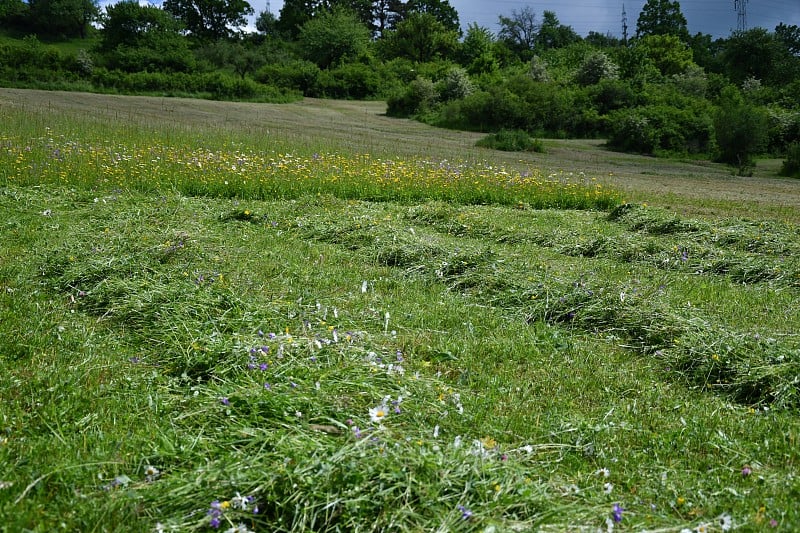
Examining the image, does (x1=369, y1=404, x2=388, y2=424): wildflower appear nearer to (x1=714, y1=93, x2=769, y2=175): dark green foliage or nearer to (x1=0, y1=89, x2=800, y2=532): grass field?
(x1=0, y1=89, x2=800, y2=532): grass field

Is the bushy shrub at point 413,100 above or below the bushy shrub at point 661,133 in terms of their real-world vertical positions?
above

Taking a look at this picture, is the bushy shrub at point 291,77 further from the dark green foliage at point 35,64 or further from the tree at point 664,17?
the tree at point 664,17

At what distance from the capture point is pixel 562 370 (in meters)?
3.68

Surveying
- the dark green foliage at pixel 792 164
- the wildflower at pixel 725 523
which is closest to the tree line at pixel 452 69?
the dark green foliage at pixel 792 164

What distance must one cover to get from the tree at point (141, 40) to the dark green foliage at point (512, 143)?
25.6 metres

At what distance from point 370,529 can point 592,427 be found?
133 cm

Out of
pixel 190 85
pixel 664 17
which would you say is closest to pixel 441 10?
pixel 664 17

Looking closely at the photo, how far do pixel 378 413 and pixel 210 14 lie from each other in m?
66.7

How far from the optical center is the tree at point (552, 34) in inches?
2584

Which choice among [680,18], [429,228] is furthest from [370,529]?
[680,18]

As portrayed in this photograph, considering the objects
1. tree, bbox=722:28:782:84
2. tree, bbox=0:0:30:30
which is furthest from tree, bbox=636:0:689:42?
tree, bbox=0:0:30:30

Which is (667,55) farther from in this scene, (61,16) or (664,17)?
(61,16)

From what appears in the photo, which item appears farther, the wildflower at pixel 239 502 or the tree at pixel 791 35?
the tree at pixel 791 35

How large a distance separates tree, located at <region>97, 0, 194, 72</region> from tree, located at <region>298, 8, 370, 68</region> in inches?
386
